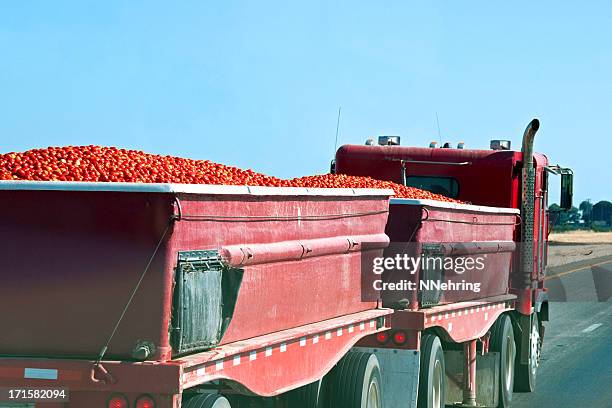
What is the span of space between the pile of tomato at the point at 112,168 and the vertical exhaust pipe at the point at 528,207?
6314 mm

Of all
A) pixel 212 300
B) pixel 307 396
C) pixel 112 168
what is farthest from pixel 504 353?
pixel 212 300

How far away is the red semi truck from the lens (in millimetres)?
5531

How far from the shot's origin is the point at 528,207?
1444 centimetres

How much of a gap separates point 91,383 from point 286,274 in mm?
2036

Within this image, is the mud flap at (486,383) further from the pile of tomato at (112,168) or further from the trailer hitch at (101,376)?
the trailer hitch at (101,376)

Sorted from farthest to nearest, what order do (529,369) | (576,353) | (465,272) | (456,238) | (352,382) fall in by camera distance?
(576,353) → (529,369) → (465,272) → (456,238) → (352,382)

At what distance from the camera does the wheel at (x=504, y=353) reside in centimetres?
1340

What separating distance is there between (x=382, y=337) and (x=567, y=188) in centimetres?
629

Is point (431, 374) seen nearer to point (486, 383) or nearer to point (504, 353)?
point (486, 383)

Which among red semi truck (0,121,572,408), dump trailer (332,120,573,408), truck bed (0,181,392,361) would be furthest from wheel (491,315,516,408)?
truck bed (0,181,392,361)

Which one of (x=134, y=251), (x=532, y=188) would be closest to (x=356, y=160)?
(x=532, y=188)

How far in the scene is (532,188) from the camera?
14.4m

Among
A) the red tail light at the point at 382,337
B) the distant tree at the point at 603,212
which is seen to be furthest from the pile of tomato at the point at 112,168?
the distant tree at the point at 603,212

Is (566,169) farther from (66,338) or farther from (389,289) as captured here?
(66,338)
